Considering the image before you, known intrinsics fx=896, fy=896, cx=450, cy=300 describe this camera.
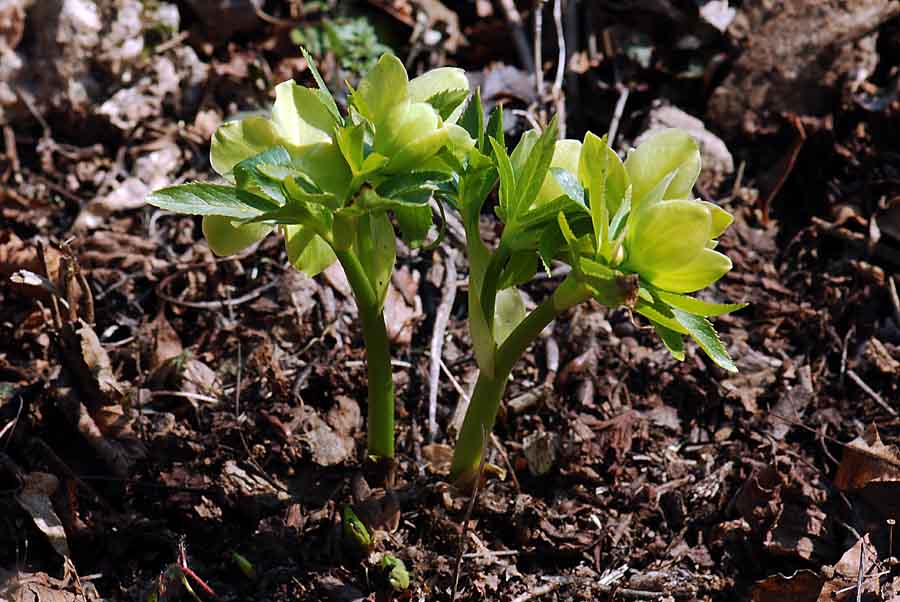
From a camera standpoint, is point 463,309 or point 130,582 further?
point 463,309

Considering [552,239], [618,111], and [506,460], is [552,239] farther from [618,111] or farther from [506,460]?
[618,111]

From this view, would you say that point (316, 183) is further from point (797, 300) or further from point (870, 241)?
point (870, 241)

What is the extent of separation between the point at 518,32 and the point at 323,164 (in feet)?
5.02

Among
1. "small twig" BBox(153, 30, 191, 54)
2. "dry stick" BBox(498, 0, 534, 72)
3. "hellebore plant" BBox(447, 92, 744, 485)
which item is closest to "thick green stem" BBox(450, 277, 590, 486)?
"hellebore plant" BBox(447, 92, 744, 485)

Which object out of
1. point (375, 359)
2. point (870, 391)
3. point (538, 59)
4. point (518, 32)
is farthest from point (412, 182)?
point (518, 32)

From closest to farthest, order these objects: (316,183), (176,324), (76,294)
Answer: (316,183) → (76,294) → (176,324)

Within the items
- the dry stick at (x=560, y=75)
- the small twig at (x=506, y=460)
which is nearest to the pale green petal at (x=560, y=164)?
the small twig at (x=506, y=460)

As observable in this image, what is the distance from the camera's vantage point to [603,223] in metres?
1.12

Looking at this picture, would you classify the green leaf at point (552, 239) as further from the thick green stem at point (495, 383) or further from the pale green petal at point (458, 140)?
the pale green petal at point (458, 140)

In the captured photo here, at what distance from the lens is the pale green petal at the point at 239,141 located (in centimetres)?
121

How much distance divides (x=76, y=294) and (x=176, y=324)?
0.25 m

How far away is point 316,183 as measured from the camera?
3.81ft

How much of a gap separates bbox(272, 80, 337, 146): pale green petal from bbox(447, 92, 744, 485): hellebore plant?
0.64 ft

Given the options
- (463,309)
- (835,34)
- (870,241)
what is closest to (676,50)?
(835,34)
